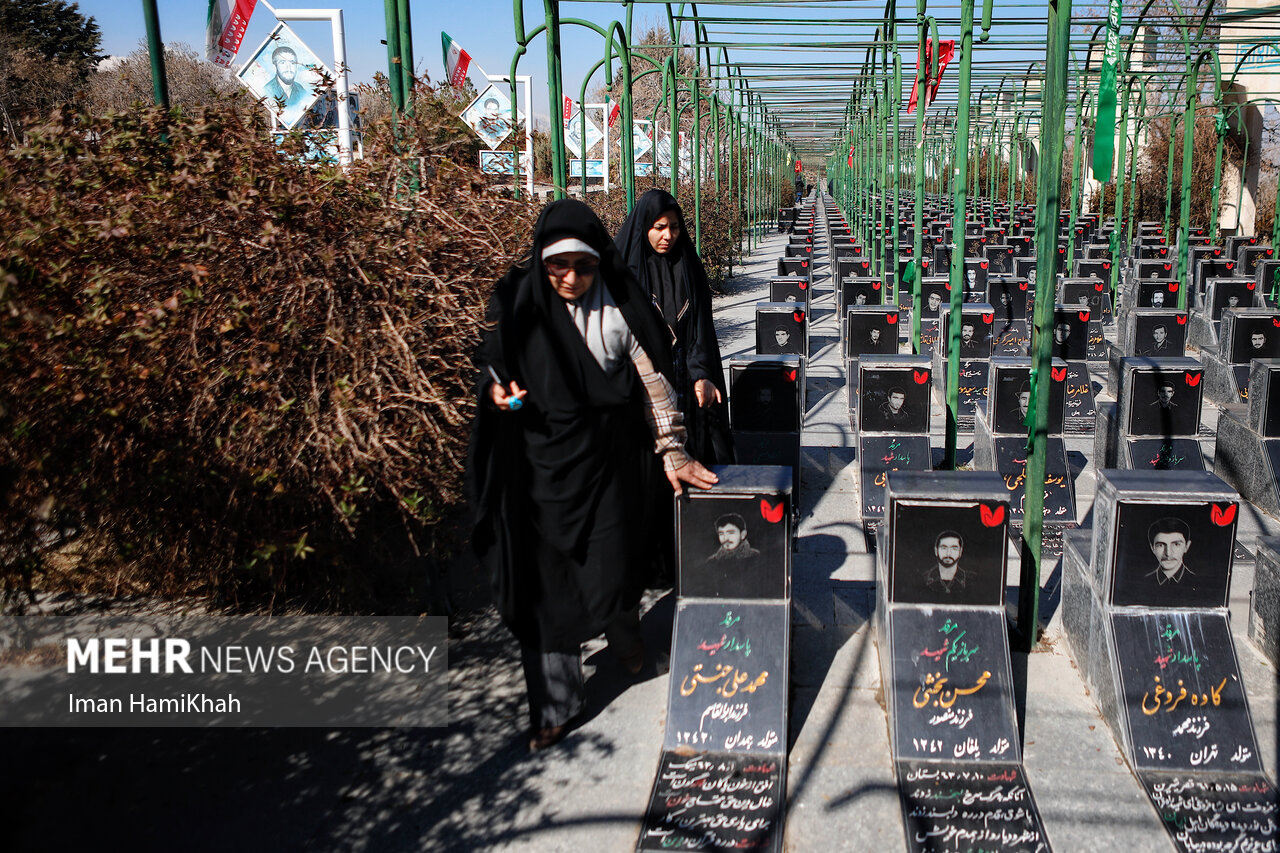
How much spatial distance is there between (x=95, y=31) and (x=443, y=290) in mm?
40139

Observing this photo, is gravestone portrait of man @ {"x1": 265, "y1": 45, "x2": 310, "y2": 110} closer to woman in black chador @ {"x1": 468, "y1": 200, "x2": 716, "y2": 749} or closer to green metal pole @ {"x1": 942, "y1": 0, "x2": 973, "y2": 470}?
woman in black chador @ {"x1": 468, "y1": 200, "x2": 716, "y2": 749}

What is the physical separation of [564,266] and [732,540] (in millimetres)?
1204

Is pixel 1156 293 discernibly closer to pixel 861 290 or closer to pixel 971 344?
pixel 861 290

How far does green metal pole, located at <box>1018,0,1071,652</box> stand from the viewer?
3.86 m

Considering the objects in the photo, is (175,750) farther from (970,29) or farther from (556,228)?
(970,29)

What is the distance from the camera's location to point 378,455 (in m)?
3.40

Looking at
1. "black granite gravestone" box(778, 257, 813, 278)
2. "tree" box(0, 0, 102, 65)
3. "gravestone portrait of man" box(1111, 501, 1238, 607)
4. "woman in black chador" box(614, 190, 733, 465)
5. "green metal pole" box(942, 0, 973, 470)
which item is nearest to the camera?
"gravestone portrait of man" box(1111, 501, 1238, 607)

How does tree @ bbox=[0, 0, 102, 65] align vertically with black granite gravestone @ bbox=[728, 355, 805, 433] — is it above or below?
above

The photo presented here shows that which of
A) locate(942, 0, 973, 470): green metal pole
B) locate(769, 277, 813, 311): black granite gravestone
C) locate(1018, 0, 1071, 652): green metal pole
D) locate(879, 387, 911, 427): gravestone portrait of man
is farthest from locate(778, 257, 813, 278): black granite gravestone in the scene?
locate(1018, 0, 1071, 652): green metal pole

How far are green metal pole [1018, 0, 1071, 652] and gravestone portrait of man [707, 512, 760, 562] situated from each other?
4.02ft

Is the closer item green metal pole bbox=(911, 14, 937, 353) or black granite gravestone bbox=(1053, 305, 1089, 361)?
green metal pole bbox=(911, 14, 937, 353)

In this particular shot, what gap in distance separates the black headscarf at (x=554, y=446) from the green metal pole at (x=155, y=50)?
2630mm

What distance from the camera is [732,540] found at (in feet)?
12.4

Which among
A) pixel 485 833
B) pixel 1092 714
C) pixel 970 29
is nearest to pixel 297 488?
pixel 485 833
